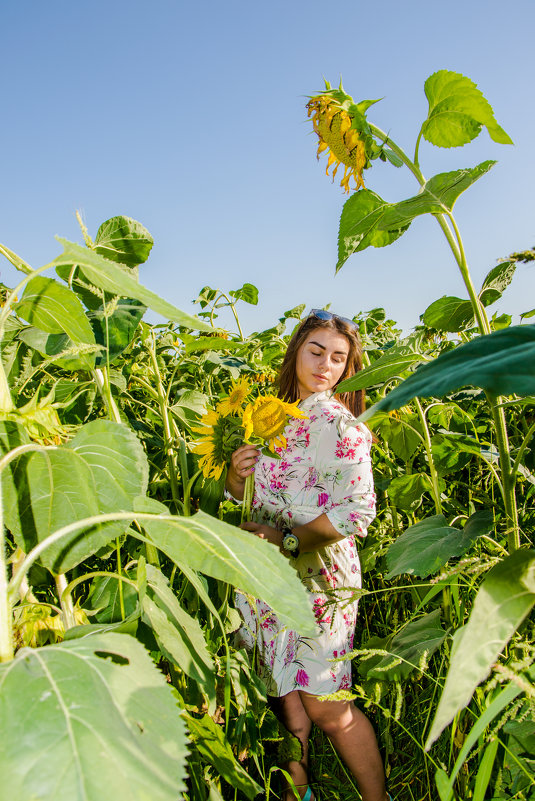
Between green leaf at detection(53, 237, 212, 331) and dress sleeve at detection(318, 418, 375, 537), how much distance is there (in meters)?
0.95

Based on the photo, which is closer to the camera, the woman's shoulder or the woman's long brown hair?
the woman's shoulder

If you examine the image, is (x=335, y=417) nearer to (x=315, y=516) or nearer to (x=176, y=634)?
(x=315, y=516)

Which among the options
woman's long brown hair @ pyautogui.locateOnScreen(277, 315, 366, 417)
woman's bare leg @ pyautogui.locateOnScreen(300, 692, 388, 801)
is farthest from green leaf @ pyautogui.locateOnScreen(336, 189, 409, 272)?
woman's bare leg @ pyautogui.locateOnScreen(300, 692, 388, 801)

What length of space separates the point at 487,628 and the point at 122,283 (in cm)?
46

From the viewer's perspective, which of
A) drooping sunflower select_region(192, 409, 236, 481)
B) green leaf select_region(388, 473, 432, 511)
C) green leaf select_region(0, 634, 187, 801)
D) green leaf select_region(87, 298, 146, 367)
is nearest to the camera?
green leaf select_region(0, 634, 187, 801)

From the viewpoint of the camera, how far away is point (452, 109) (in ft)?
2.91

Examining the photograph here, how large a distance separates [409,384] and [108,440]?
0.39 m

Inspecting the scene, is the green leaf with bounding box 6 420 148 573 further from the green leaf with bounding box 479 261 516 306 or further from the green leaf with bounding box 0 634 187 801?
the green leaf with bounding box 479 261 516 306

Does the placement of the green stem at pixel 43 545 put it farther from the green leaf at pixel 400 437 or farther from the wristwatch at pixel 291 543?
the green leaf at pixel 400 437

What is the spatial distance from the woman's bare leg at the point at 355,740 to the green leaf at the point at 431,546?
49 centimetres

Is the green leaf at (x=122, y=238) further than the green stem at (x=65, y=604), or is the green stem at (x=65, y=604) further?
the green leaf at (x=122, y=238)

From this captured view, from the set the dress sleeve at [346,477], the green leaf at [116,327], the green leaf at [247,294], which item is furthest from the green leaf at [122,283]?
the green leaf at [247,294]

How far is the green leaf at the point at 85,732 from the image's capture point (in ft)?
1.09

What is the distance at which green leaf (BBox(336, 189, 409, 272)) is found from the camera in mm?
919
